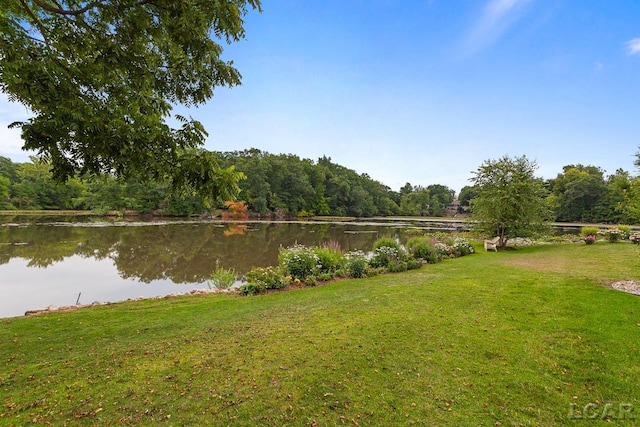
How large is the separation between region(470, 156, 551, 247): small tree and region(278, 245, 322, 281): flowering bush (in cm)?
1145

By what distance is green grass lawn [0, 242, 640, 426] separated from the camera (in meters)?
2.86

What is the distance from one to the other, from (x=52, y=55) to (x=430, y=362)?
214 inches

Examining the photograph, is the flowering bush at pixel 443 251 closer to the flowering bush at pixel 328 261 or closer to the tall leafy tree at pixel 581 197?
the flowering bush at pixel 328 261

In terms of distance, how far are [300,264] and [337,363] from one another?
19.3 ft

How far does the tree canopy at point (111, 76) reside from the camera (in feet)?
A: 9.71

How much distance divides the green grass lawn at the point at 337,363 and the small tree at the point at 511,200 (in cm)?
1045

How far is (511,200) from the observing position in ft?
51.9

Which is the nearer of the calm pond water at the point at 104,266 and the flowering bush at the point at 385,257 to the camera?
the calm pond water at the point at 104,266

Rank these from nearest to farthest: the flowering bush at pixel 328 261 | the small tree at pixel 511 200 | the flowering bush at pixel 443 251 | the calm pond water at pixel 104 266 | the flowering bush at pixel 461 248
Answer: the calm pond water at pixel 104 266
the flowering bush at pixel 328 261
the flowering bush at pixel 443 251
the flowering bush at pixel 461 248
the small tree at pixel 511 200

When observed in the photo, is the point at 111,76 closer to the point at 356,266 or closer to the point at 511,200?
the point at 356,266

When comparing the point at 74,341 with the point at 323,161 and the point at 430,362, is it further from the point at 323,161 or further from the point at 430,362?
the point at 323,161

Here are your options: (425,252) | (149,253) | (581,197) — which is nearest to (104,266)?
(149,253)

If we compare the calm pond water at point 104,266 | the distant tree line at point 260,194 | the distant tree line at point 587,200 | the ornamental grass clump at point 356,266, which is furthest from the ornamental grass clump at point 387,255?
the distant tree line at point 587,200

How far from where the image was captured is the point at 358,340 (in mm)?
4312
